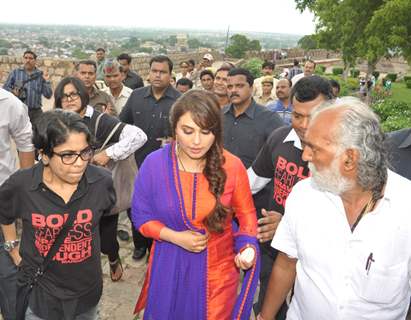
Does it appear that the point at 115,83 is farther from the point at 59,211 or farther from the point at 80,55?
the point at 80,55

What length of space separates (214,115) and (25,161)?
189 cm

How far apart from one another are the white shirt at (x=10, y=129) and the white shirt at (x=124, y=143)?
0.50 meters

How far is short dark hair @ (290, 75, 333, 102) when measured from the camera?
107 inches

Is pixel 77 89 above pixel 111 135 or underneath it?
above

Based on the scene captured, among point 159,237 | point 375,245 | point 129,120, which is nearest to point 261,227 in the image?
point 159,237

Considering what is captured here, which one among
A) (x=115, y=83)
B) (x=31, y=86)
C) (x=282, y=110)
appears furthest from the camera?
(x=31, y=86)

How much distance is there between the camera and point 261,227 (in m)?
2.61

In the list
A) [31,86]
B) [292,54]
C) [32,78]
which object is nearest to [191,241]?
[31,86]

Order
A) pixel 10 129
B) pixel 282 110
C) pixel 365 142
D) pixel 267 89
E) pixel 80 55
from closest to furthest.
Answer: pixel 365 142 < pixel 10 129 < pixel 282 110 < pixel 267 89 < pixel 80 55

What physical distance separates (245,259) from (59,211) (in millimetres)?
1072

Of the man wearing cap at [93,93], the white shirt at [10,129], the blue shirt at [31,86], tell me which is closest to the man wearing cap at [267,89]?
the man wearing cap at [93,93]

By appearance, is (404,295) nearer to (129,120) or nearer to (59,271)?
(59,271)

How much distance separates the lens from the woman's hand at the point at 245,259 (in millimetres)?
2281

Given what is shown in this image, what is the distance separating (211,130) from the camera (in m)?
2.31
